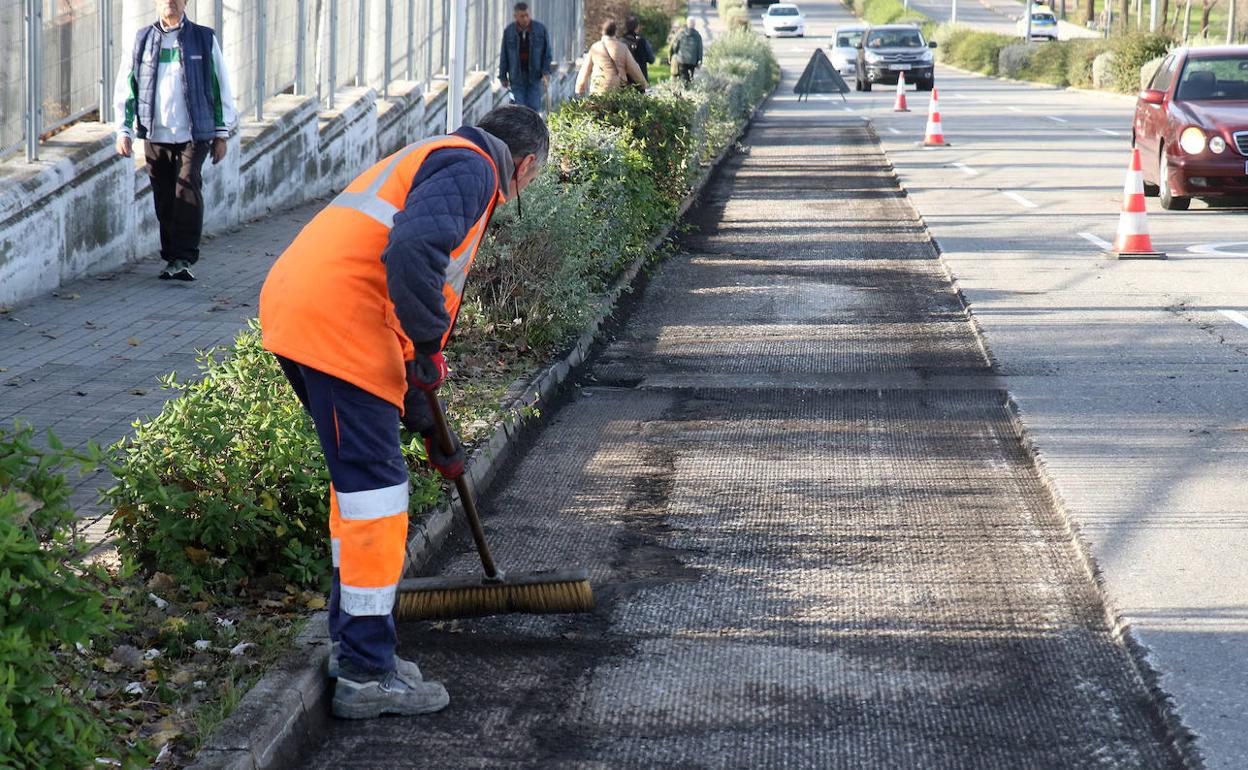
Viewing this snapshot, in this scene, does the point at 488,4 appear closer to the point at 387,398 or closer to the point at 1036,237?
the point at 1036,237

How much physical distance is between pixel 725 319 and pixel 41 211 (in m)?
4.44

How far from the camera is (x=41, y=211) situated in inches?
403

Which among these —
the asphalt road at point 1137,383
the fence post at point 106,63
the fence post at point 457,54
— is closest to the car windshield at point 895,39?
the asphalt road at point 1137,383

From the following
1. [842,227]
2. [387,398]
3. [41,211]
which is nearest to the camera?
[387,398]

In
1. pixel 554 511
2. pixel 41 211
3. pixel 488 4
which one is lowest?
pixel 554 511

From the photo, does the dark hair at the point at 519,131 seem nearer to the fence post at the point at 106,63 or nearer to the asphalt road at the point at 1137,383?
the asphalt road at the point at 1137,383

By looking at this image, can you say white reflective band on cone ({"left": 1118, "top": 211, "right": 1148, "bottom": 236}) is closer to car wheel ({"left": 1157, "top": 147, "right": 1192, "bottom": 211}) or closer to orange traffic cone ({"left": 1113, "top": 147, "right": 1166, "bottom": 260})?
orange traffic cone ({"left": 1113, "top": 147, "right": 1166, "bottom": 260})

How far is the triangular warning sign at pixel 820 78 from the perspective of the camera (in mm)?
38594

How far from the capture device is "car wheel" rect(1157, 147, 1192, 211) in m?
16.7

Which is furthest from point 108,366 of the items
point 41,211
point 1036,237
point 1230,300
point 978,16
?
point 978,16

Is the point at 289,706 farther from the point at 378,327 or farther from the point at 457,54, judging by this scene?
the point at 457,54

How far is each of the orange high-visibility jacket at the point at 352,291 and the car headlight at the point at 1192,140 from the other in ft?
44.3

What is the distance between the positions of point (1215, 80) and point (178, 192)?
38.0 feet

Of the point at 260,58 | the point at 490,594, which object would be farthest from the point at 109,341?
the point at 260,58
